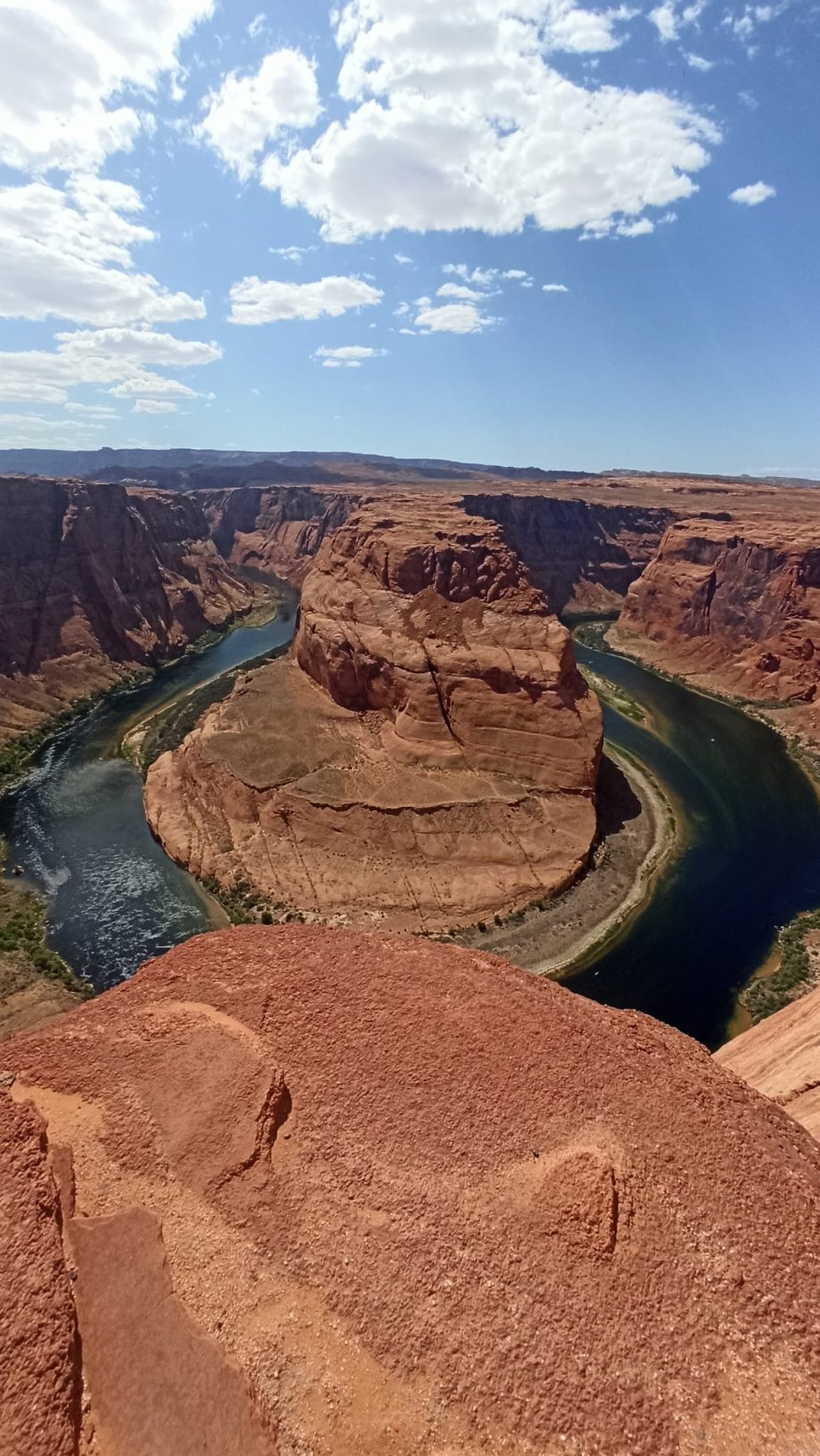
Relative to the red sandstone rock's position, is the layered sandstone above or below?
below

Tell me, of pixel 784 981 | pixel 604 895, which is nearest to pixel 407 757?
pixel 604 895

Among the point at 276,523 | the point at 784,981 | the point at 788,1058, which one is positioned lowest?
the point at 784,981

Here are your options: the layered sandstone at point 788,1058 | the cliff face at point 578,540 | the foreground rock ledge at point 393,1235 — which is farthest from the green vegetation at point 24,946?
the cliff face at point 578,540

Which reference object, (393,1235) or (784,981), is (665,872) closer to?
(784,981)

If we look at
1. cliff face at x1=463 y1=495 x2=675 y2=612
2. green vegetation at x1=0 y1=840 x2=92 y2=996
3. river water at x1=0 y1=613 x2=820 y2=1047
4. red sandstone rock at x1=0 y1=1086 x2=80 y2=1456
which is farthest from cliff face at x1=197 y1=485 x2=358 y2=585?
red sandstone rock at x1=0 y1=1086 x2=80 y2=1456

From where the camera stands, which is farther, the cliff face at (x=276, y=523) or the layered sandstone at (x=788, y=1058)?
the cliff face at (x=276, y=523)

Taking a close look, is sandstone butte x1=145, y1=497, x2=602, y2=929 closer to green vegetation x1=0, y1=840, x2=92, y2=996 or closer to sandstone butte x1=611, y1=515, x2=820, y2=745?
green vegetation x1=0, y1=840, x2=92, y2=996

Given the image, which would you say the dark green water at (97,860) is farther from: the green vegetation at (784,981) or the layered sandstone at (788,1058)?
the green vegetation at (784,981)
